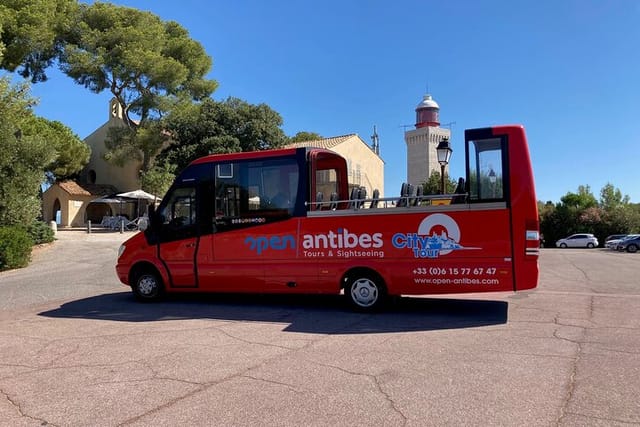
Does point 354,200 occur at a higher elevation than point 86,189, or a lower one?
lower

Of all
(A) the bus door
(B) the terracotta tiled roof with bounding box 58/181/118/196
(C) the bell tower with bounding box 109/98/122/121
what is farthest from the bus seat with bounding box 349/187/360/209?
(C) the bell tower with bounding box 109/98/122/121

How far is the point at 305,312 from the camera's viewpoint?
8500 mm

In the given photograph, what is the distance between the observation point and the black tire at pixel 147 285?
31.9 feet

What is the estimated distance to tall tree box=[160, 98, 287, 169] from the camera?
3494 centimetres

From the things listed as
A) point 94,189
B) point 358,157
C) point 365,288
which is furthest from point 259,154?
point 358,157

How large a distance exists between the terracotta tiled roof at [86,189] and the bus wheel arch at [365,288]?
3625 centimetres

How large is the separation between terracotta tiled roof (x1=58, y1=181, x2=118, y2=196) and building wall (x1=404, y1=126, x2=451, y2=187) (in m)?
43.5

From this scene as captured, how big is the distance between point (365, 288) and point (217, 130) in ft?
96.4

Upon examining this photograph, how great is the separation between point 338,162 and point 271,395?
6.41 m

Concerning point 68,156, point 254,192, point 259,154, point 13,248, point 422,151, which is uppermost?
point 422,151

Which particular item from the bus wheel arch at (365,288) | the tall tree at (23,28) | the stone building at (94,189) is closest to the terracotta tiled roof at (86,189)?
the stone building at (94,189)

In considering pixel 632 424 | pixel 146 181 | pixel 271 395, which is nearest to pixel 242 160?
pixel 271 395

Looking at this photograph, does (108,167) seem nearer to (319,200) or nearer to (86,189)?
(86,189)

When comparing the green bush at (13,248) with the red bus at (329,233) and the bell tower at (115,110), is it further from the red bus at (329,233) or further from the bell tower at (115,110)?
the bell tower at (115,110)
